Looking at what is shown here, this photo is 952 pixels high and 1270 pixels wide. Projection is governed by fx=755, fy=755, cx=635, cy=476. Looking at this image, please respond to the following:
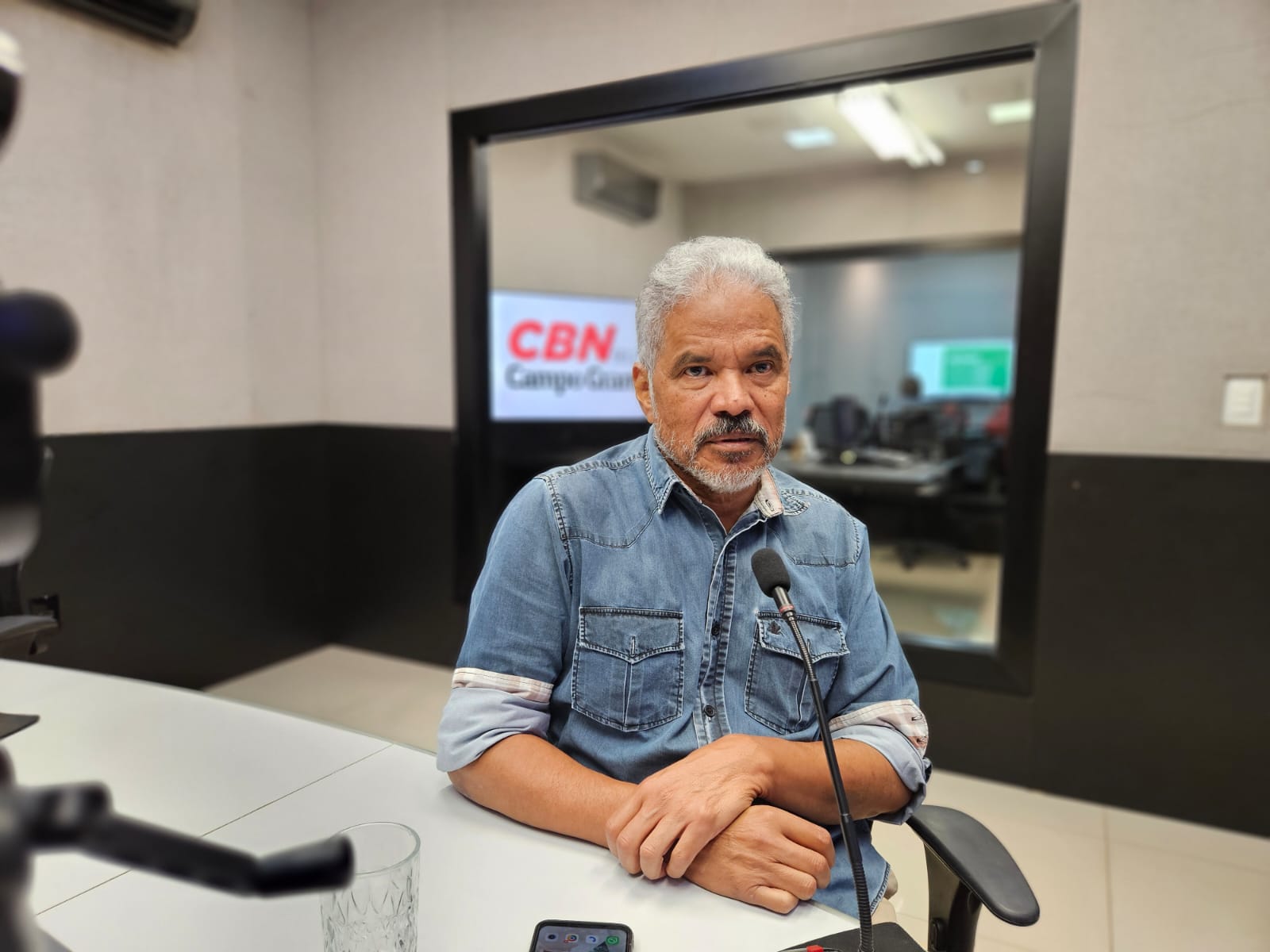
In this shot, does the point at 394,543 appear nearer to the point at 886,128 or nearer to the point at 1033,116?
the point at 1033,116

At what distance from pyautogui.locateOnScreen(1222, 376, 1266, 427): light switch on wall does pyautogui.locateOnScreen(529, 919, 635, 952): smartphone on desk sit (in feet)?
7.75

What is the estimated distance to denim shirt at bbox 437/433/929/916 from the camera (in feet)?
3.74

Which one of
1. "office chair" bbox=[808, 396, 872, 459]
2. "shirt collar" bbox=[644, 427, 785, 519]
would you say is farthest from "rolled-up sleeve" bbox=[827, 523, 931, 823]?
"office chair" bbox=[808, 396, 872, 459]

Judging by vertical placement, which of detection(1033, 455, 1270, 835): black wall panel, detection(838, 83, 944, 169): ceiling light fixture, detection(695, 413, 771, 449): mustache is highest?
detection(838, 83, 944, 169): ceiling light fixture

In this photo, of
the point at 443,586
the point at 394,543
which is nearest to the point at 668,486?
the point at 443,586

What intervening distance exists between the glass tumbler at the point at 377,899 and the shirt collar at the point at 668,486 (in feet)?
2.12

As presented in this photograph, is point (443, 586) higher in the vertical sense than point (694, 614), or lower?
lower

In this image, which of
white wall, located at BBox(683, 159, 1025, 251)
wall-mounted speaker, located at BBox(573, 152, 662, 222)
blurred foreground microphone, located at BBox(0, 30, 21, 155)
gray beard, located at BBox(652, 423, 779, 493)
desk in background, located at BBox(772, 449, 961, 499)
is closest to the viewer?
blurred foreground microphone, located at BBox(0, 30, 21, 155)

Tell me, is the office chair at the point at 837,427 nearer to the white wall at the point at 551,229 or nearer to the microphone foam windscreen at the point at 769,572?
Result: the white wall at the point at 551,229

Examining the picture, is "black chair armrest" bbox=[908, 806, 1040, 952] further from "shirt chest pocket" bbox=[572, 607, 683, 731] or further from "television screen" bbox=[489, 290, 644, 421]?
"television screen" bbox=[489, 290, 644, 421]

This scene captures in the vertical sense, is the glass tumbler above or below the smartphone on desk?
above

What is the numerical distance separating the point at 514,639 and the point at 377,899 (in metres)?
0.45

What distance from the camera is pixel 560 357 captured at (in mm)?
4652

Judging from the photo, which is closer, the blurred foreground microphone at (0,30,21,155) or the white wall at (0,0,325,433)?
the blurred foreground microphone at (0,30,21,155)
